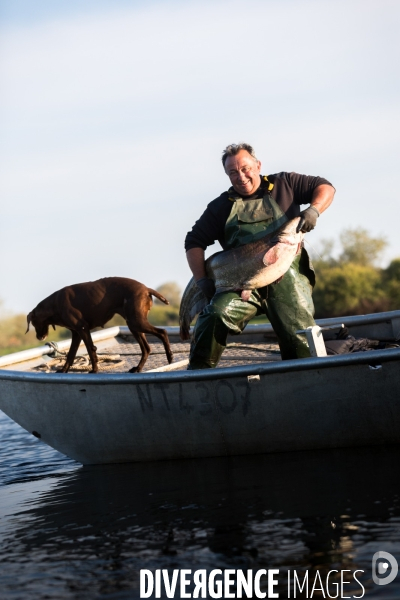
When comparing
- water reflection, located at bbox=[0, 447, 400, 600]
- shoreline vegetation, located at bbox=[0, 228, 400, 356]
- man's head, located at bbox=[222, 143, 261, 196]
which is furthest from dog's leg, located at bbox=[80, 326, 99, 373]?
shoreline vegetation, located at bbox=[0, 228, 400, 356]

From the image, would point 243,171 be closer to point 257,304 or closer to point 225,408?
point 257,304

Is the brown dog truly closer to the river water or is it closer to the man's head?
the river water

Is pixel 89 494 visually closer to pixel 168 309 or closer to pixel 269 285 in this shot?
pixel 269 285

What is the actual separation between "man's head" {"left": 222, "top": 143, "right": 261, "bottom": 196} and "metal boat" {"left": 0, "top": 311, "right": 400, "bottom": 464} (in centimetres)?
131

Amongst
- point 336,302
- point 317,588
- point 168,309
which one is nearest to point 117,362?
point 317,588

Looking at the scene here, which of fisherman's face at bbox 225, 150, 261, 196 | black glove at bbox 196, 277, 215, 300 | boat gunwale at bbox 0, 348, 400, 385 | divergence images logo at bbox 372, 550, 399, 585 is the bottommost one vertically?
divergence images logo at bbox 372, 550, 399, 585

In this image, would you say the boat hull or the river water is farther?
the boat hull

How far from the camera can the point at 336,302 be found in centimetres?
3866

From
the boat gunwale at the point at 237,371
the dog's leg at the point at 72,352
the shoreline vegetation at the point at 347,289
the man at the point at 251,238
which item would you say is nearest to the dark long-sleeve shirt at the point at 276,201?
the man at the point at 251,238

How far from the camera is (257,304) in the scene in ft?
22.2

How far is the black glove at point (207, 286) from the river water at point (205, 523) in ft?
4.22

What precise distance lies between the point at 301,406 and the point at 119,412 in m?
1.59

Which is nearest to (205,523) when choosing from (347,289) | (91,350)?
(91,350)

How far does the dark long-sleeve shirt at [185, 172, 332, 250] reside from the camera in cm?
672
